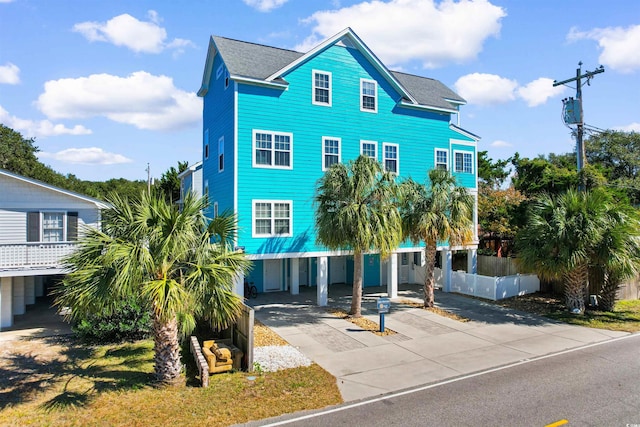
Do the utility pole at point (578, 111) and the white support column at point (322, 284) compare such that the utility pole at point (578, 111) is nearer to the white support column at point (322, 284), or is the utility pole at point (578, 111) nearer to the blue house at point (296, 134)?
the blue house at point (296, 134)

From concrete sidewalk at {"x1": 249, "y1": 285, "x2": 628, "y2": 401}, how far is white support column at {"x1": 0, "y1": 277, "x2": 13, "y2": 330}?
31.0 ft

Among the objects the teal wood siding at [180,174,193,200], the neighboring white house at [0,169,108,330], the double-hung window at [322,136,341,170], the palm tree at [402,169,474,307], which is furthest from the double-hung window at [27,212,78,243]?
the palm tree at [402,169,474,307]

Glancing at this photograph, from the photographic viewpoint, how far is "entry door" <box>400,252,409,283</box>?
2583cm

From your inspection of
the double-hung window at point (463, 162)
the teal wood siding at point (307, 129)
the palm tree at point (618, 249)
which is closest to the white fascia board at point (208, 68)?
the teal wood siding at point (307, 129)

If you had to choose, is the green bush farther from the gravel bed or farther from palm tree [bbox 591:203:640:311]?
palm tree [bbox 591:203:640:311]

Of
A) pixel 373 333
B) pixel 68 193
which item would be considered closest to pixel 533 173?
pixel 373 333

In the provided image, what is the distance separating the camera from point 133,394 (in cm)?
931

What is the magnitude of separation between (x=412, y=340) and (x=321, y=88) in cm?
1196

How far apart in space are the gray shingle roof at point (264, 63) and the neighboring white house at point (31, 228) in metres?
8.72

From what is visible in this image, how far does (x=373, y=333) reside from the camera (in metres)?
14.8

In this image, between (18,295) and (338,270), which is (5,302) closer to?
(18,295)

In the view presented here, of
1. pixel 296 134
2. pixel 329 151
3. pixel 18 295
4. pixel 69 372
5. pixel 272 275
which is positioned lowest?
pixel 69 372

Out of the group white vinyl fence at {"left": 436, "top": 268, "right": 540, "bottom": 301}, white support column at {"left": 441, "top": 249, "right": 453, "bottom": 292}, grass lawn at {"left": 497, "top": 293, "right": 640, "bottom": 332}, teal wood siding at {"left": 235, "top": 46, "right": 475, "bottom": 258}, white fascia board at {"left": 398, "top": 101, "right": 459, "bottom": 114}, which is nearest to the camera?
grass lawn at {"left": 497, "top": 293, "right": 640, "bottom": 332}

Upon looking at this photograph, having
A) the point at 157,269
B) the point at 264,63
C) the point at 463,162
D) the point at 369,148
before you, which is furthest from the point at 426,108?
the point at 157,269
